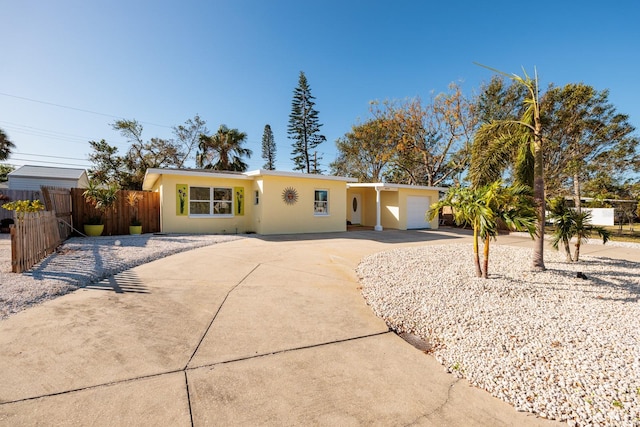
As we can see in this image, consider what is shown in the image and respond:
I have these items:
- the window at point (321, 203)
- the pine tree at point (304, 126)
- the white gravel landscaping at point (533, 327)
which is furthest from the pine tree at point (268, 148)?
the white gravel landscaping at point (533, 327)

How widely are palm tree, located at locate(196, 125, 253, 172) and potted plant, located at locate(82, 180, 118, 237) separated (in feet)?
37.9

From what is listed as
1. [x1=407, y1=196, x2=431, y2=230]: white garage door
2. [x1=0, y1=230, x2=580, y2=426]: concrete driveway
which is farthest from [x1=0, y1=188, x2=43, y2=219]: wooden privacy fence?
[x1=407, y1=196, x2=431, y2=230]: white garage door

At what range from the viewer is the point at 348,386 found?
2.26m

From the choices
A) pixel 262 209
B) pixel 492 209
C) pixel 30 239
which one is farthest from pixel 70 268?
pixel 492 209

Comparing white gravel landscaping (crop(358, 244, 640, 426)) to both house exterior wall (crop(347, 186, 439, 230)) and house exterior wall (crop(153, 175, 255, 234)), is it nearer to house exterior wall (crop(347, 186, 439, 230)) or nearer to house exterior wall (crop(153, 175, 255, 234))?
house exterior wall (crop(153, 175, 255, 234))

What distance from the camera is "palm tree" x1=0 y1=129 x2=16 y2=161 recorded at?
20.9 meters

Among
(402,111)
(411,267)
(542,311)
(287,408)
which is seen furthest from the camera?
(402,111)

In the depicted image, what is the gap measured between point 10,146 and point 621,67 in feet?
125

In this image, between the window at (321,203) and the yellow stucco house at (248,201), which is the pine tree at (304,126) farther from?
the window at (321,203)

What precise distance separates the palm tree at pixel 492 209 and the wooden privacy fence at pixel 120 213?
12.1 metres

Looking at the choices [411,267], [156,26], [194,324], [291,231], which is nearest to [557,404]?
[194,324]

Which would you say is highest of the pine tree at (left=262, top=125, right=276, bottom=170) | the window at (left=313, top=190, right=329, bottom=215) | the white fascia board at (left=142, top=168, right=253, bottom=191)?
the pine tree at (left=262, top=125, right=276, bottom=170)

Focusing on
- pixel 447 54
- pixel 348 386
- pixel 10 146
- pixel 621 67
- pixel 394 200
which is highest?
pixel 447 54

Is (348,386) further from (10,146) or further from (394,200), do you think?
(10,146)
